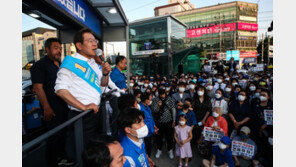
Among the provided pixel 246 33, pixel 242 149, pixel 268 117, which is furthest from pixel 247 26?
pixel 242 149

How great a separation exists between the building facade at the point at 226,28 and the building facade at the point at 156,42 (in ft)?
65.5

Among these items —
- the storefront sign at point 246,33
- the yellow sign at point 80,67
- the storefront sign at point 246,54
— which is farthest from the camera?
the storefront sign at point 246,54

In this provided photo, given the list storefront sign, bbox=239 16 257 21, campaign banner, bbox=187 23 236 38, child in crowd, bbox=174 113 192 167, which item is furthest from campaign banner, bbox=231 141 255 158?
storefront sign, bbox=239 16 257 21

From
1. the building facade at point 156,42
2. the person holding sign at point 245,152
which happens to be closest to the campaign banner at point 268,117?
the person holding sign at point 245,152

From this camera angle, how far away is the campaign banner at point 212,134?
4113 millimetres

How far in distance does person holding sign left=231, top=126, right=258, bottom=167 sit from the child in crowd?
3.45 ft

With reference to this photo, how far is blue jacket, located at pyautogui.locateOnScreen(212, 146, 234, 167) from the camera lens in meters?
3.59

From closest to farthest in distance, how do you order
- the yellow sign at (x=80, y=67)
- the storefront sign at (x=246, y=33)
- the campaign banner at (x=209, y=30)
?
the yellow sign at (x=80, y=67) → the campaign banner at (x=209, y=30) → the storefront sign at (x=246, y=33)

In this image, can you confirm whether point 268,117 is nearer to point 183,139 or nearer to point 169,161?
point 183,139

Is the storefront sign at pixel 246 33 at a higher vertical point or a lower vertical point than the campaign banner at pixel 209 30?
lower

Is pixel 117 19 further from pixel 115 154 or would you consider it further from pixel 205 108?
pixel 115 154

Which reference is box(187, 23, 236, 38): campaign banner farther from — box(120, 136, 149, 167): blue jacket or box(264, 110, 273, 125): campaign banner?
box(120, 136, 149, 167): blue jacket

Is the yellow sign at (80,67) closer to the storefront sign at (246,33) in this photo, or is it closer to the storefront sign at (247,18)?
the storefront sign at (246,33)

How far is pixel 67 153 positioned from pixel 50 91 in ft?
2.96
